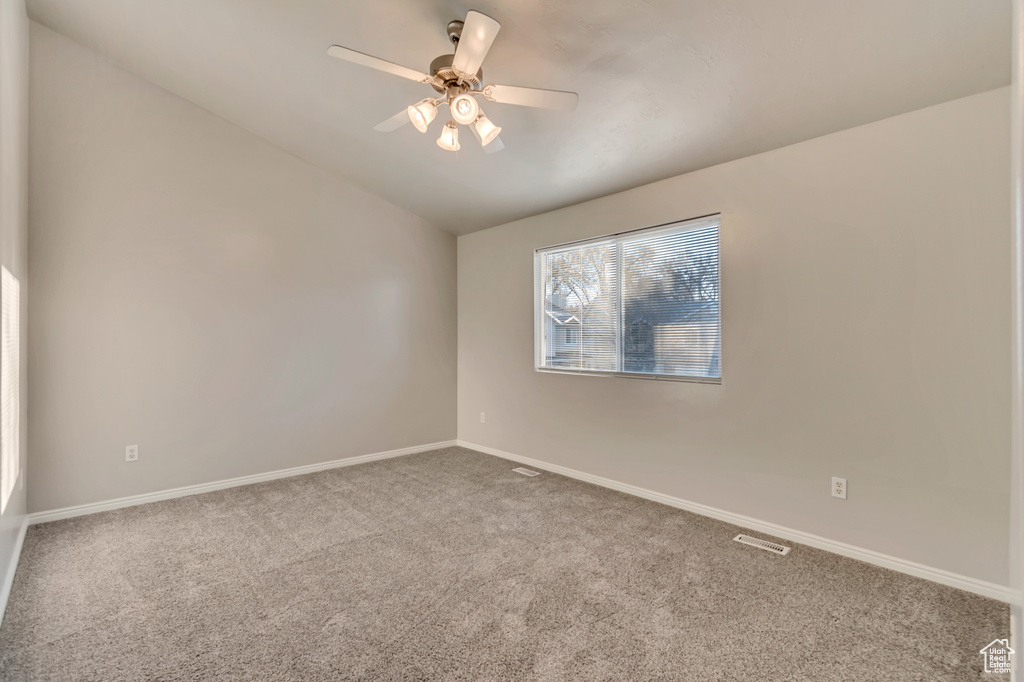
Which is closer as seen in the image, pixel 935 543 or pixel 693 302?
pixel 935 543

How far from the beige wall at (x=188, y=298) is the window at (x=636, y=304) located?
1579mm

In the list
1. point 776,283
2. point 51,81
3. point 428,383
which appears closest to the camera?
point 776,283

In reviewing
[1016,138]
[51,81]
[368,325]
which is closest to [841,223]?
[1016,138]

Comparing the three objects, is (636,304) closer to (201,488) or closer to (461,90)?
(461,90)

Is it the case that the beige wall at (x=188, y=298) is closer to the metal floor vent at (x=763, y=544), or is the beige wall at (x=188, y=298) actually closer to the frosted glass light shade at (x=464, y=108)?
the frosted glass light shade at (x=464, y=108)

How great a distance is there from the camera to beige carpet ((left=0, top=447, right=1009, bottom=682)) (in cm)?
166

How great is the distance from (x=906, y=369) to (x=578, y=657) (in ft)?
6.84

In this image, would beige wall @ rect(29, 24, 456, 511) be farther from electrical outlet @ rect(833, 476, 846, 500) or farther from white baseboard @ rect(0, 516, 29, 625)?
electrical outlet @ rect(833, 476, 846, 500)

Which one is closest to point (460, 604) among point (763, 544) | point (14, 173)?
point (763, 544)

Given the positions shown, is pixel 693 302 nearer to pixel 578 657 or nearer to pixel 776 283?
pixel 776 283

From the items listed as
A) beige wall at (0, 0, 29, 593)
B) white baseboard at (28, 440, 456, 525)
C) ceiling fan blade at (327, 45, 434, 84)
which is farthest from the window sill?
beige wall at (0, 0, 29, 593)

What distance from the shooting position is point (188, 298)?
348 cm

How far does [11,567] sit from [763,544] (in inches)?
151

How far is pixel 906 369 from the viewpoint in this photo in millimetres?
2316
